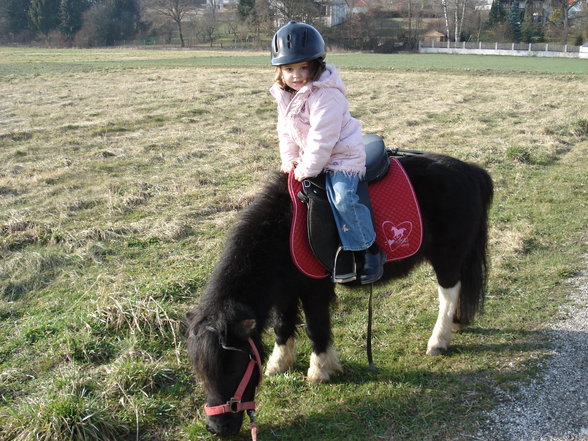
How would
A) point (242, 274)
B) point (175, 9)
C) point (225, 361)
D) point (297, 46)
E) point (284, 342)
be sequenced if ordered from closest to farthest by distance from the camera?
point (225, 361) < point (242, 274) < point (297, 46) < point (284, 342) < point (175, 9)

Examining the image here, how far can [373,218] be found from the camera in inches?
142

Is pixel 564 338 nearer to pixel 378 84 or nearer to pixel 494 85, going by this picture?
pixel 378 84

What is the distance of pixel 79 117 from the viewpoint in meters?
15.1

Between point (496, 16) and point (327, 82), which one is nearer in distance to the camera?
point (327, 82)

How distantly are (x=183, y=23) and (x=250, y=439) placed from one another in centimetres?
8436

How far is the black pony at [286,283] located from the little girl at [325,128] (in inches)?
13.7

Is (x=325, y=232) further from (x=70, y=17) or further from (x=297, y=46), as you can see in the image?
(x=70, y=17)

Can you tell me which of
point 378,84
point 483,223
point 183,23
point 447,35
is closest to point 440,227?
point 483,223

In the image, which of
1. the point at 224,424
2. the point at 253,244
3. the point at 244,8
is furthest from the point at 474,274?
the point at 244,8

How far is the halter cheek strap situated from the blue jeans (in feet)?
3.19

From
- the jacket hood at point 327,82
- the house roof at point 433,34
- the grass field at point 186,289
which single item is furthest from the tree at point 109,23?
the jacket hood at point 327,82

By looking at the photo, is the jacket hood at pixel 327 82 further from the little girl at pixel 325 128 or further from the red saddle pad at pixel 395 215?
the red saddle pad at pixel 395 215

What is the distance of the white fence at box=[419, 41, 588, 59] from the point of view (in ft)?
183

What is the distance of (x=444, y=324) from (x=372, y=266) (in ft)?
3.61
